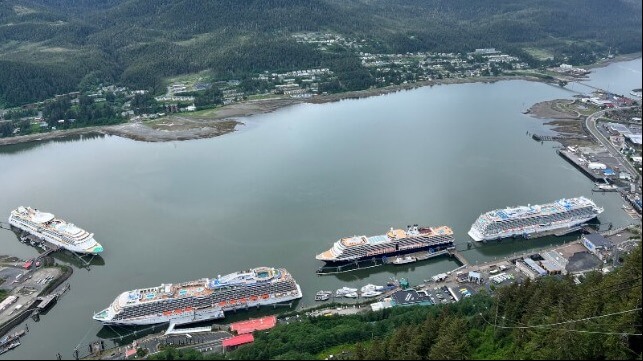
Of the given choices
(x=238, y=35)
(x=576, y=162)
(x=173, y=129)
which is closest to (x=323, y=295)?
(x=576, y=162)

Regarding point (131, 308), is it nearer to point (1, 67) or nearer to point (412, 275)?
point (412, 275)

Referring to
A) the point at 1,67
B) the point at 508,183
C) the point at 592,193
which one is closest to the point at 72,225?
the point at 508,183

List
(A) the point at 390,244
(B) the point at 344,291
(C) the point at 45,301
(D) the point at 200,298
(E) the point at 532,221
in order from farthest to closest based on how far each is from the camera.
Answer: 1. (E) the point at 532,221
2. (A) the point at 390,244
3. (B) the point at 344,291
4. (C) the point at 45,301
5. (D) the point at 200,298

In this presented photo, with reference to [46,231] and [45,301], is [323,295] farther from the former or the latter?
[46,231]

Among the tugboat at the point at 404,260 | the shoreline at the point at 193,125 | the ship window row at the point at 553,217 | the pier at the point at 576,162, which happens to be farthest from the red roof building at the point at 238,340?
the shoreline at the point at 193,125

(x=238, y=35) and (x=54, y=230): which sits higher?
(x=238, y=35)

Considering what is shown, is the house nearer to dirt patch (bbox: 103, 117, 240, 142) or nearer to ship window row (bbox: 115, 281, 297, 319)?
ship window row (bbox: 115, 281, 297, 319)
